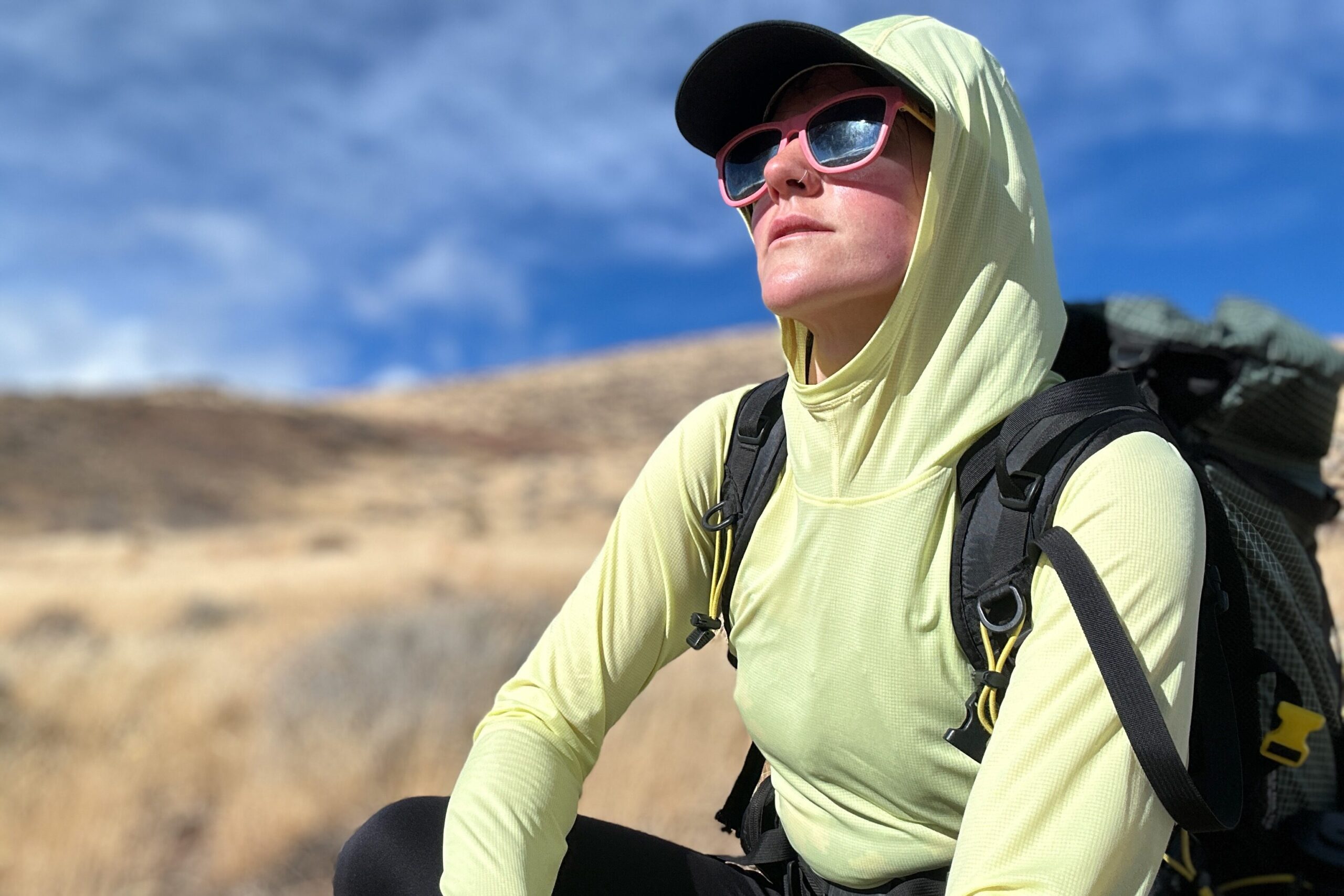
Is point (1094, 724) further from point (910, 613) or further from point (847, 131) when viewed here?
point (847, 131)

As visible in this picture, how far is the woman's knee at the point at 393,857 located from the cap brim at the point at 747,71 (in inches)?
50.0

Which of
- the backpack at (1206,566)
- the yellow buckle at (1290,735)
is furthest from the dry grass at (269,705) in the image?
the yellow buckle at (1290,735)

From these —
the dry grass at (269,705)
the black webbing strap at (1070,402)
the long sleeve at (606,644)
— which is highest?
the black webbing strap at (1070,402)

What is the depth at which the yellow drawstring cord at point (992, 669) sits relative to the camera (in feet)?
4.10

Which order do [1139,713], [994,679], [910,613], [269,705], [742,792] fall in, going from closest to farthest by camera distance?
[1139,713] < [994,679] < [910,613] < [742,792] < [269,705]

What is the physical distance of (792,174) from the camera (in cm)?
155

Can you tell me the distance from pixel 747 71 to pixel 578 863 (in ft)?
4.50

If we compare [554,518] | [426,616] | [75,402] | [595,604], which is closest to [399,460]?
[75,402]

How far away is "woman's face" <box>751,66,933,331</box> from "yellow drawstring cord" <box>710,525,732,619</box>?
1.31ft

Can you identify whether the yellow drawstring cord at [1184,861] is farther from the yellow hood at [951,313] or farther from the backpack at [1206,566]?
the yellow hood at [951,313]

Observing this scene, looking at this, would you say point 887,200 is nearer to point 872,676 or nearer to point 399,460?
point 872,676

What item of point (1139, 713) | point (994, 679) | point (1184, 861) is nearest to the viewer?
point (1139, 713)

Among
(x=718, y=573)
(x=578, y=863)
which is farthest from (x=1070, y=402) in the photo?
(x=578, y=863)

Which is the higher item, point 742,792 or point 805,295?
point 805,295
